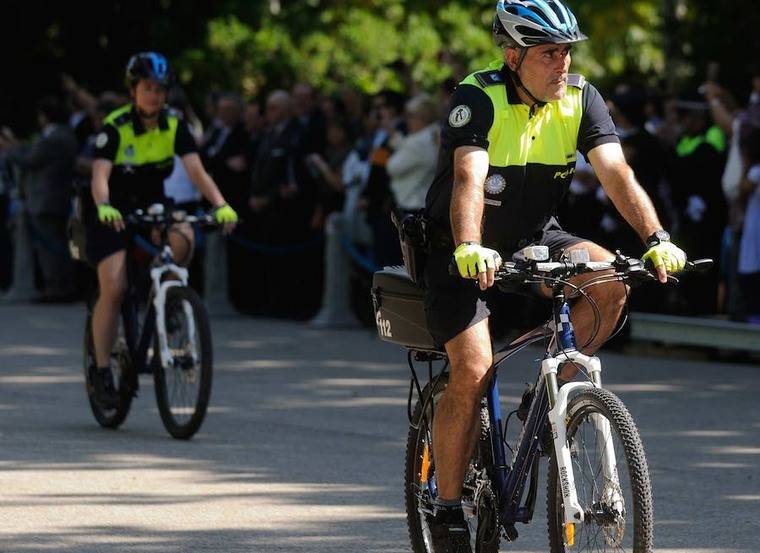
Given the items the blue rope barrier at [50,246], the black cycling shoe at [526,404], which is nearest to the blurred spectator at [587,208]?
the blue rope barrier at [50,246]

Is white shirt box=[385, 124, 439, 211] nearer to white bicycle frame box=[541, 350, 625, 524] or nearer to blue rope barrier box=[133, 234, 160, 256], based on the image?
blue rope barrier box=[133, 234, 160, 256]

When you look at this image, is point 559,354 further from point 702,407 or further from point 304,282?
point 304,282

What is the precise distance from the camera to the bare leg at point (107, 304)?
971cm

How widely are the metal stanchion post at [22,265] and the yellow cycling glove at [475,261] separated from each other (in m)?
14.4

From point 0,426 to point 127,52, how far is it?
15620mm

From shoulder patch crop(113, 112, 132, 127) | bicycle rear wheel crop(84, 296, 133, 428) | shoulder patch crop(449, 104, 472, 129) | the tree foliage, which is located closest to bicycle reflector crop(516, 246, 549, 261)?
shoulder patch crop(449, 104, 472, 129)

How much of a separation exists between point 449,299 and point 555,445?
657mm

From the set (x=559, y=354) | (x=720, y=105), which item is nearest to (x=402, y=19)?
(x=720, y=105)

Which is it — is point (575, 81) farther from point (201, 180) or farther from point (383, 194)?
point (383, 194)

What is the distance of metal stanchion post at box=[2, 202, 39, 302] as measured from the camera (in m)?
19.4

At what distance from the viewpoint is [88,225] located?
981 centimetres

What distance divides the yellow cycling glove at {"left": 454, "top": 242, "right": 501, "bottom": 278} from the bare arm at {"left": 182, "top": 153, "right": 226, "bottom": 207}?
4.38 meters

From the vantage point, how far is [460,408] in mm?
5809

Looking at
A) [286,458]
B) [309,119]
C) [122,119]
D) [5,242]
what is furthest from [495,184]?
[5,242]
